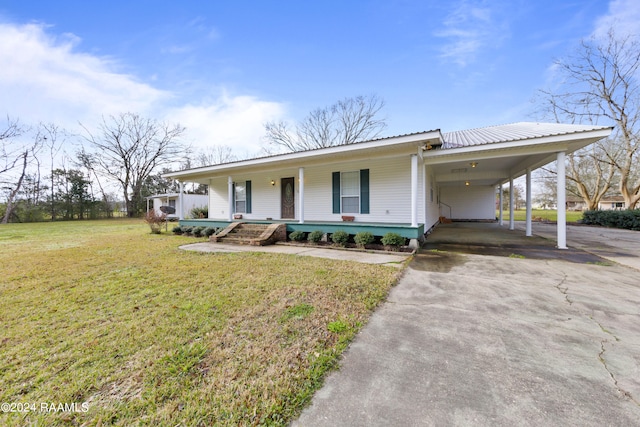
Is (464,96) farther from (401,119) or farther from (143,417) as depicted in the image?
(143,417)

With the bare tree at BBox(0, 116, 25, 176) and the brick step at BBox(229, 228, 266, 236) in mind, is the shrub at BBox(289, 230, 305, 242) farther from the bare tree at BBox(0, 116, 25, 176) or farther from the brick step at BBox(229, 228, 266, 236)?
the bare tree at BBox(0, 116, 25, 176)

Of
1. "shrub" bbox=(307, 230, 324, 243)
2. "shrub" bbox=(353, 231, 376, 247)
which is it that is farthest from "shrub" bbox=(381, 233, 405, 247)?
"shrub" bbox=(307, 230, 324, 243)

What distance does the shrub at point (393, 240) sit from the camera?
642cm

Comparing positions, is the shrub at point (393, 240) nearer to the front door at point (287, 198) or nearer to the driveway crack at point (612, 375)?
the driveway crack at point (612, 375)

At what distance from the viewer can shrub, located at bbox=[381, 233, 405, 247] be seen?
21.1 feet

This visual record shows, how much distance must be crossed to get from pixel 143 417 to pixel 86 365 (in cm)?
95

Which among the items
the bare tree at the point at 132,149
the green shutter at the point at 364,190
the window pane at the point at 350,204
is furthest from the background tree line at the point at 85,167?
the green shutter at the point at 364,190

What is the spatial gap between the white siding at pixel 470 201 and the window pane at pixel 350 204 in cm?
1023

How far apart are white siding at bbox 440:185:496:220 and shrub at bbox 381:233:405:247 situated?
38.1 feet

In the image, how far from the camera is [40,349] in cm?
209

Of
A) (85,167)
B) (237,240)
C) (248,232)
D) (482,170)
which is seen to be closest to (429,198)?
(482,170)

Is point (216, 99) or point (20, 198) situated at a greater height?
point (216, 99)

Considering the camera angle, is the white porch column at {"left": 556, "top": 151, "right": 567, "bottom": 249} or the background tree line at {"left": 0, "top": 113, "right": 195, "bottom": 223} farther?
the background tree line at {"left": 0, "top": 113, "right": 195, "bottom": 223}

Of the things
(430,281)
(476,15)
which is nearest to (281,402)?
(430,281)
